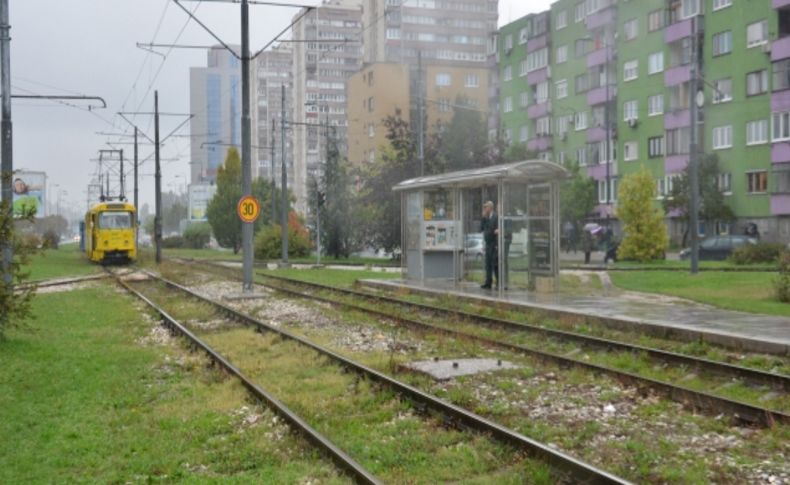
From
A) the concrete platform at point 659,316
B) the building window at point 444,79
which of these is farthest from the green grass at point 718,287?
the building window at point 444,79

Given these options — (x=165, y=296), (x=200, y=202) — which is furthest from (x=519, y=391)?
(x=200, y=202)

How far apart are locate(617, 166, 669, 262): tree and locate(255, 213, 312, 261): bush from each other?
19961 mm

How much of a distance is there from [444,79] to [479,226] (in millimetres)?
61540

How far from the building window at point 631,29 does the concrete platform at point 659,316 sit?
40.6m

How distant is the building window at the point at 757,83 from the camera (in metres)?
47.6

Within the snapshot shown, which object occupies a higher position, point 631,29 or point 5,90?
point 631,29

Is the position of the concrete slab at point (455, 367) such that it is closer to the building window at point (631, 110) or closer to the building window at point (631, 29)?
the building window at point (631, 110)

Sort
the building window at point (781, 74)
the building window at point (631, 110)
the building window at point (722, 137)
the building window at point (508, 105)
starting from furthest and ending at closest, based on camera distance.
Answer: the building window at point (508, 105) < the building window at point (631, 110) < the building window at point (722, 137) < the building window at point (781, 74)

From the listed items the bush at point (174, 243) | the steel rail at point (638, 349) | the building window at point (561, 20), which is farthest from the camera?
the bush at point (174, 243)

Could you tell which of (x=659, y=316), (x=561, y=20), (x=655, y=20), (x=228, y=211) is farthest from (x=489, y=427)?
(x=561, y=20)

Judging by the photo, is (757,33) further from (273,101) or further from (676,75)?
(273,101)

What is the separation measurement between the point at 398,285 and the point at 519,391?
1300 cm

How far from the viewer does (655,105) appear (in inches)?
2181

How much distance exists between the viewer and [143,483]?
20.2 feet
